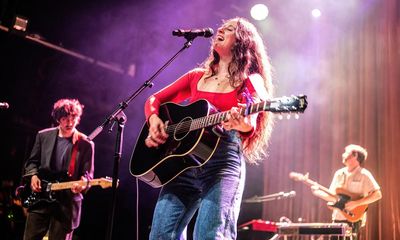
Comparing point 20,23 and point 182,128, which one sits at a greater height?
point 20,23

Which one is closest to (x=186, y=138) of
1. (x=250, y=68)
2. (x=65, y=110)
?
(x=250, y=68)

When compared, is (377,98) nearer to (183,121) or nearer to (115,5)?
(115,5)

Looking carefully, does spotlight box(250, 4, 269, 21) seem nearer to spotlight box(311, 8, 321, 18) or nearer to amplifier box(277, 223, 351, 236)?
spotlight box(311, 8, 321, 18)

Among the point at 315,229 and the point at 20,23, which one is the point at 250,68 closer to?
the point at 315,229

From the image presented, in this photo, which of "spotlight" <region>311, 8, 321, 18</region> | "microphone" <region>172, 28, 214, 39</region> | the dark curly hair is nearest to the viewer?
"microphone" <region>172, 28, 214, 39</region>

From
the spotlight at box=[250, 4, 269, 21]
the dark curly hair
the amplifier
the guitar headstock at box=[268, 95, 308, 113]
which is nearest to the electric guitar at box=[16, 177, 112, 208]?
the dark curly hair

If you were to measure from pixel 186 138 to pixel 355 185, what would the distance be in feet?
17.6

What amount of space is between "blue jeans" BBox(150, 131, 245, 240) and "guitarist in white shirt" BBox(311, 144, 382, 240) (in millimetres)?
5001

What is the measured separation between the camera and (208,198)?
2535 millimetres

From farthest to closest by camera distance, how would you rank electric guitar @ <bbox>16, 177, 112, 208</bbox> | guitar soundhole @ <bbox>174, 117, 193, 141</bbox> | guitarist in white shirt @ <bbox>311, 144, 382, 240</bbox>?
guitarist in white shirt @ <bbox>311, 144, 382, 240</bbox>, electric guitar @ <bbox>16, 177, 112, 208</bbox>, guitar soundhole @ <bbox>174, 117, 193, 141</bbox>

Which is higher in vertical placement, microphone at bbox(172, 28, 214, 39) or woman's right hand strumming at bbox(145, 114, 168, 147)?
microphone at bbox(172, 28, 214, 39)

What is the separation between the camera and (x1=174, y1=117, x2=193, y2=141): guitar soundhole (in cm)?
280

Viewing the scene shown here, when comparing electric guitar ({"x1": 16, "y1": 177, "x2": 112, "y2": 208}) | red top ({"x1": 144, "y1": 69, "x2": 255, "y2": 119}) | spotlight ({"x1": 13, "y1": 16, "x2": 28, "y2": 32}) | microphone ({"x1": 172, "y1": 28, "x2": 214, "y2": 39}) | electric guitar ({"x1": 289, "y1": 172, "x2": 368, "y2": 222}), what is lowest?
electric guitar ({"x1": 16, "y1": 177, "x2": 112, "y2": 208})

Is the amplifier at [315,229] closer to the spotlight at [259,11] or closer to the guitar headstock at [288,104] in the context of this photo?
the guitar headstock at [288,104]
